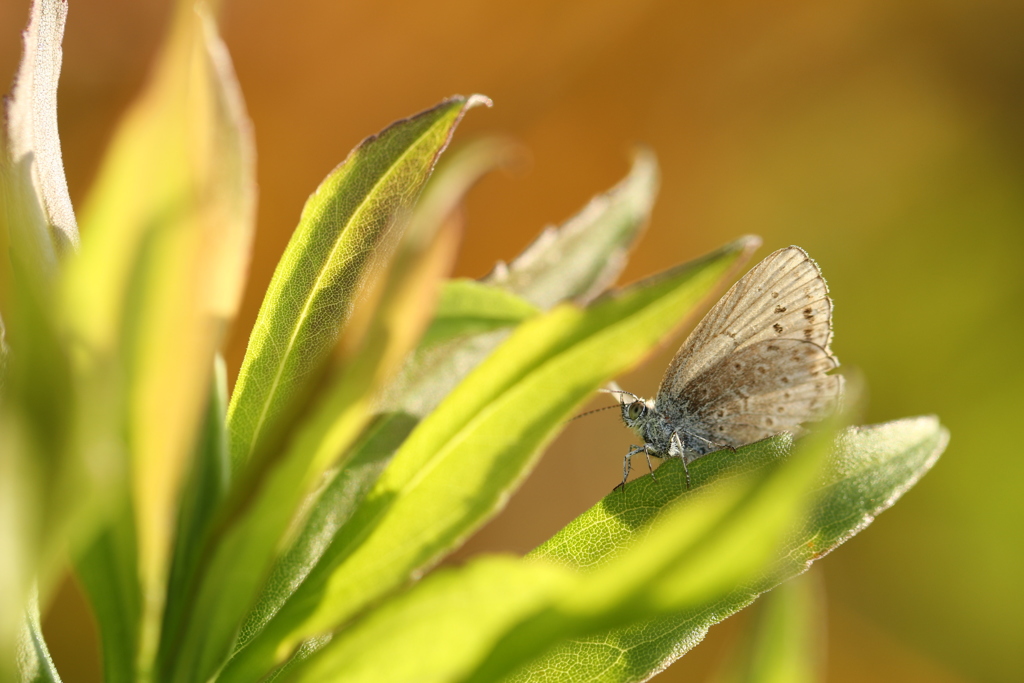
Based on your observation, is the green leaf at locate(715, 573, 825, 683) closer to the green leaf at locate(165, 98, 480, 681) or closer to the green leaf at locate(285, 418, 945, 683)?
the green leaf at locate(285, 418, 945, 683)

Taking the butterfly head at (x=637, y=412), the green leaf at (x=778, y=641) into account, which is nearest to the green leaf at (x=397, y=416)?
the green leaf at (x=778, y=641)

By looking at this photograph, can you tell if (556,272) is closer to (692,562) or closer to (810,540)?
(810,540)

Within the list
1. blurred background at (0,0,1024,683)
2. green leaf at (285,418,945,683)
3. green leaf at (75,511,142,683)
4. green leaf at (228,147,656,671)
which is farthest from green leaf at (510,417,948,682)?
blurred background at (0,0,1024,683)

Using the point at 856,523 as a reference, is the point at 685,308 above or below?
above

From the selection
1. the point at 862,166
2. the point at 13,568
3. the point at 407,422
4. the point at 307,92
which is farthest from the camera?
the point at 862,166

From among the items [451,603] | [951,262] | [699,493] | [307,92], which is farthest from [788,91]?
[451,603]

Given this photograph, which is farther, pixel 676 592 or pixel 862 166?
pixel 862 166

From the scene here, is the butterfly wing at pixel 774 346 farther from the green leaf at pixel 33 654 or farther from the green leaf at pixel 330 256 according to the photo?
the green leaf at pixel 33 654

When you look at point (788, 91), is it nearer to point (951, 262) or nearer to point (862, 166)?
point (862, 166)
